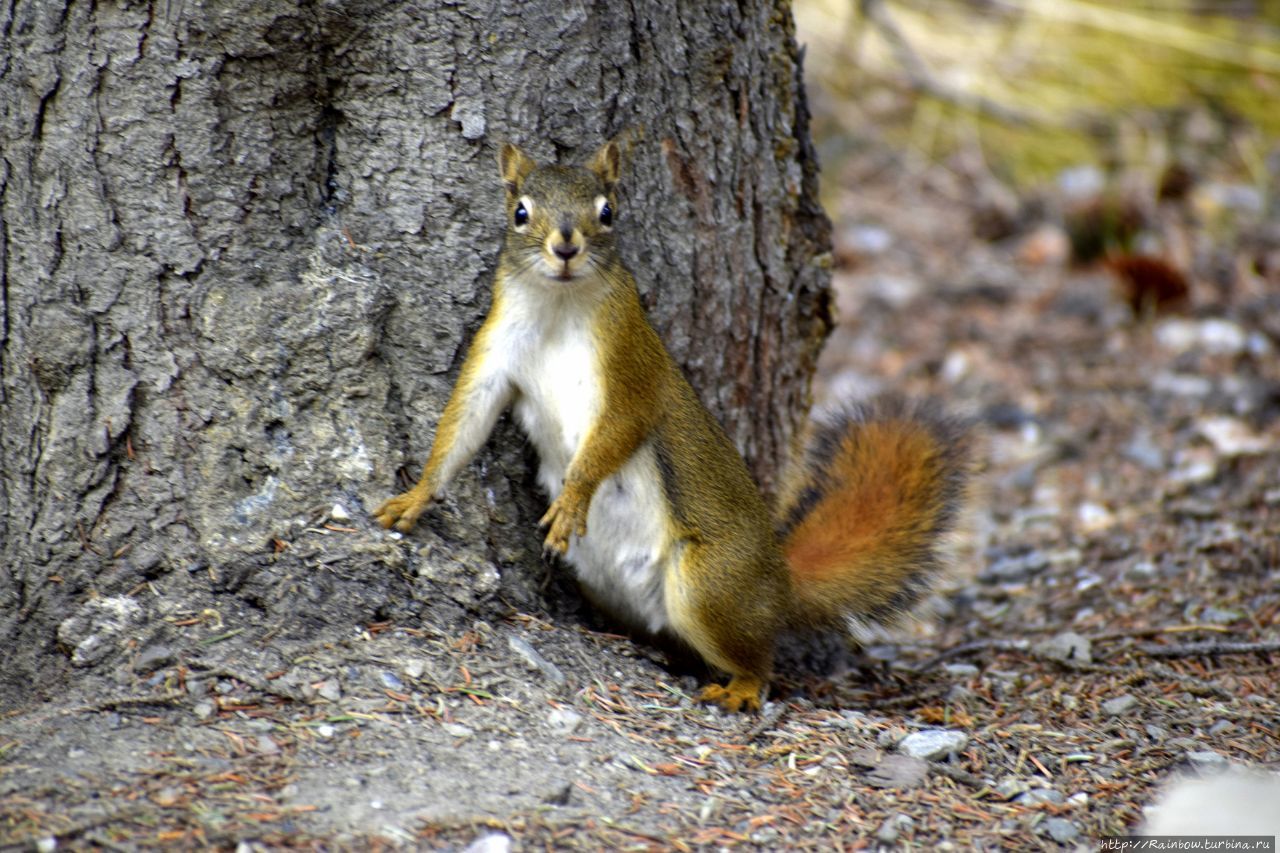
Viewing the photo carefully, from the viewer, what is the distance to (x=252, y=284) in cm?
231

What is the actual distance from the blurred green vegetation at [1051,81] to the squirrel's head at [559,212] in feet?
14.2

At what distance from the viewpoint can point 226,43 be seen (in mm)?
2209

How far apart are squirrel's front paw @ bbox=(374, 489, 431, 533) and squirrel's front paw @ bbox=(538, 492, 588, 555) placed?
0.22 m

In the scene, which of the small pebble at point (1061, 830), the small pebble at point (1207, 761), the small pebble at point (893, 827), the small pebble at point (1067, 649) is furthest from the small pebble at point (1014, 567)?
the small pebble at point (893, 827)

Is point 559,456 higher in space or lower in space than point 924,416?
lower

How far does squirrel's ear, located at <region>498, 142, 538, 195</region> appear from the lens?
2.33 meters

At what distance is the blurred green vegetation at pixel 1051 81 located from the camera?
6.28 m

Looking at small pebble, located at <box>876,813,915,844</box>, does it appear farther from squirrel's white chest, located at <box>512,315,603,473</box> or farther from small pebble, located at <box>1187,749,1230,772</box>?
squirrel's white chest, located at <box>512,315,603,473</box>

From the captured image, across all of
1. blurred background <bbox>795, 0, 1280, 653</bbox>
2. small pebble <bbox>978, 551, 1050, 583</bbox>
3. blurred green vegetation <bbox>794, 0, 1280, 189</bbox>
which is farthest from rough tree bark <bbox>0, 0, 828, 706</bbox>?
blurred green vegetation <bbox>794, 0, 1280, 189</bbox>

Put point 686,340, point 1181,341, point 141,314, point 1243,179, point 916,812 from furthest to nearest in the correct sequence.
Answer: point 1243,179, point 1181,341, point 686,340, point 141,314, point 916,812

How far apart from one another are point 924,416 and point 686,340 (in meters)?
0.63

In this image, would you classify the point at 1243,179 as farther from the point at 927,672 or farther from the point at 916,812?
the point at 916,812

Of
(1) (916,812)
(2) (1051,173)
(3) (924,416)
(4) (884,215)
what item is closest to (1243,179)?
(2) (1051,173)

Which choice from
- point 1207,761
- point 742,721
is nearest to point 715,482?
point 742,721
